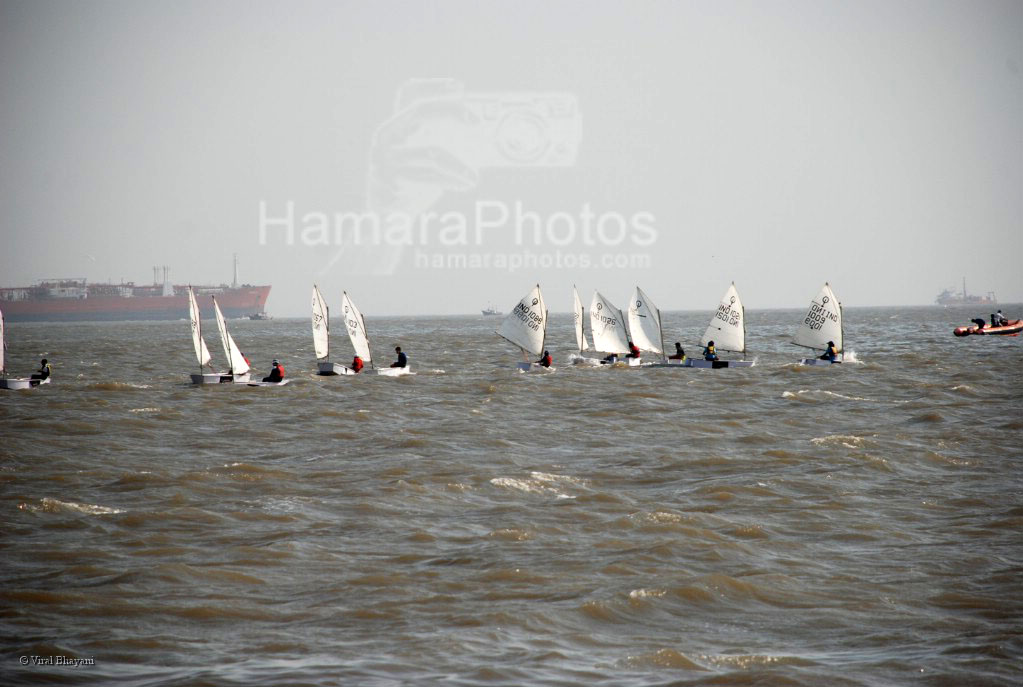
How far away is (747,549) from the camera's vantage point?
1727cm

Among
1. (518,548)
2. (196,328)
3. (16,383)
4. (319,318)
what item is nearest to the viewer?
(518,548)

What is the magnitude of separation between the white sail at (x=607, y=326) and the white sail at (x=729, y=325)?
4.39 metres

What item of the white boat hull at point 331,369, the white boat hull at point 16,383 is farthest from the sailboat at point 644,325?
the white boat hull at point 16,383

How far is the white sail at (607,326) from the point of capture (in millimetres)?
53188

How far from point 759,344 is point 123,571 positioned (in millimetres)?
79099

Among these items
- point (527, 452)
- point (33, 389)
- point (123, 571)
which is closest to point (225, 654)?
point (123, 571)

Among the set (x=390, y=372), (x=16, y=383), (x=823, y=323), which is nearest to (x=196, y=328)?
(x=16, y=383)

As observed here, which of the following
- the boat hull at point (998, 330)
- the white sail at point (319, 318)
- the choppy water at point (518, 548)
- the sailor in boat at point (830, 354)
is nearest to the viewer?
the choppy water at point (518, 548)

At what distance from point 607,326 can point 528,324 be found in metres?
4.57

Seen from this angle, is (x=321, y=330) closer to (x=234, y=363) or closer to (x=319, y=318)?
(x=319, y=318)

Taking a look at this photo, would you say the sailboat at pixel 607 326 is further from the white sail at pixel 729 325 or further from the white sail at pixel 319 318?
the white sail at pixel 319 318

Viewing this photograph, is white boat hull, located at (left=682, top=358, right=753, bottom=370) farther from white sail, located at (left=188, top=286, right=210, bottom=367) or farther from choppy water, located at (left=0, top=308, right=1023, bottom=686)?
white sail, located at (left=188, top=286, right=210, bottom=367)

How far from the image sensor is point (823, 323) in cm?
5403

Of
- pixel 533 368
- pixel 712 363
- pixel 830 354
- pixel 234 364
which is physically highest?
pixel 830 354
